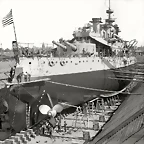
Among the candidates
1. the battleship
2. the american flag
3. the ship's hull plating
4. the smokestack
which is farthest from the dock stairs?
the smokestack

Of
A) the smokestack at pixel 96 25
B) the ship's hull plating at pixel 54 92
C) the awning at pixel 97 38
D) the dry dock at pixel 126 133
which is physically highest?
the smokestack at pixel 96 25

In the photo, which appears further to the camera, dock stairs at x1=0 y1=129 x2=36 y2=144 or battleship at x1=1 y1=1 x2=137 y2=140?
battleship at x1=1 y1=1 x2=137 y2=140

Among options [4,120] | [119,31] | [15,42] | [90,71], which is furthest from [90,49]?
[119,31]

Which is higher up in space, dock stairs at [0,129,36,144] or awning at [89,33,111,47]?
awning at [89,33,111,47]

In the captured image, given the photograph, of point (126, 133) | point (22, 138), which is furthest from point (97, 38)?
point (22, 138)

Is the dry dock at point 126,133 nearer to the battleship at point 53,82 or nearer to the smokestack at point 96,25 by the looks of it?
the battleship at point 53,82

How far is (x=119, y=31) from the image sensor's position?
2928 cm

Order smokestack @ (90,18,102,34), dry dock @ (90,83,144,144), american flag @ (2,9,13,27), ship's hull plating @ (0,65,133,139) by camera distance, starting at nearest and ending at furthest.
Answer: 1. dry dock @ (90,83,144,144)
2. american flag @ (2,9,13,27)
3. ship's hull plating @ (0,65,133,139)
4. smokestack @ (90,18,102,34)

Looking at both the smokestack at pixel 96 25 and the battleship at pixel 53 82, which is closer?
the battleship at pixel 53 82

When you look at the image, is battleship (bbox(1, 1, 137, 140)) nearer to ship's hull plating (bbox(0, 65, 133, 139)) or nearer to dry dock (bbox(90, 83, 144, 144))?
ship's hull plating (bbox(0, 65, 133, 139))

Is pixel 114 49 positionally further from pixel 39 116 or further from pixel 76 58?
pixel 39 116

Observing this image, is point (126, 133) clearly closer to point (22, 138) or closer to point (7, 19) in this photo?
point (22, 138)

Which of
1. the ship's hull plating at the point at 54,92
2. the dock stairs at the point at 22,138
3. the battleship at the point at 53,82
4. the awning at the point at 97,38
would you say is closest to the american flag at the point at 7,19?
the battleship at the point at 53,82

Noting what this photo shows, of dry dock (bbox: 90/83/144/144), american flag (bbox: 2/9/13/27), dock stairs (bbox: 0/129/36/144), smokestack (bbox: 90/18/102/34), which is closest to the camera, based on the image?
dry dock (bbox: 90/83/144/144)
